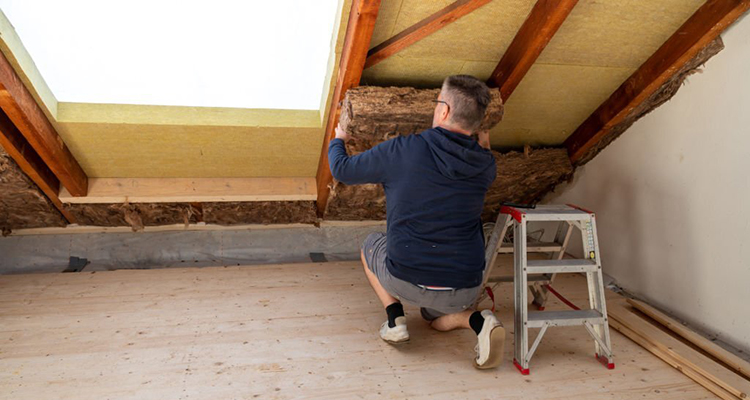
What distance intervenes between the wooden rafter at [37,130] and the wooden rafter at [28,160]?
0.15 feet

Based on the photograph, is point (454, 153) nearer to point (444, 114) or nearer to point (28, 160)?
point (444, 114)

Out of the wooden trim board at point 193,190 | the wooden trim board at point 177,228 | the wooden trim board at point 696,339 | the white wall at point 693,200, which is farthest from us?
the wooden trim board at point 177,228

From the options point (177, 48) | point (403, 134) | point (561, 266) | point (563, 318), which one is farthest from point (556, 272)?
point (177, 48)

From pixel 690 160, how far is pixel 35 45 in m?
2.98

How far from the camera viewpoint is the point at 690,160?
251cm

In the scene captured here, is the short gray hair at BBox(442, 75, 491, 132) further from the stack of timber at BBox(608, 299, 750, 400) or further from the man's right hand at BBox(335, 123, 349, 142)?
the stack of timber at BBox(608, 299, 750, 400)

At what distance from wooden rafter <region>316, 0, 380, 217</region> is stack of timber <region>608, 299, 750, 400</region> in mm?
1701

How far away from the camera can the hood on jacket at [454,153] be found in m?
1.88

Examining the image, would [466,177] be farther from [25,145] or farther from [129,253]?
[129,253]

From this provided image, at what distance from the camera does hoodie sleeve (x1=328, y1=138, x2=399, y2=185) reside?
6.42ft

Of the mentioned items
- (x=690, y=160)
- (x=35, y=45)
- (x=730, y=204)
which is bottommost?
(x=730, y=204)

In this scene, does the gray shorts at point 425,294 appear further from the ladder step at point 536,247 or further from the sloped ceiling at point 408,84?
the sloped ceiling at point 408,84

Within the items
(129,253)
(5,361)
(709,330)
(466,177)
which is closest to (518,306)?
(466,177)

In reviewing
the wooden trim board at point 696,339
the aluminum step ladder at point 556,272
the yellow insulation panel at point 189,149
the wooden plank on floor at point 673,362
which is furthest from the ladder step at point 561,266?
the yellow insulation panel at point 189,149
